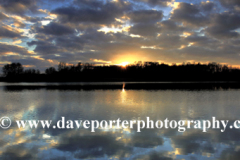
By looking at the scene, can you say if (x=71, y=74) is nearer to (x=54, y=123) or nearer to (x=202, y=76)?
(x=202, y=76)

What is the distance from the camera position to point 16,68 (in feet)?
540

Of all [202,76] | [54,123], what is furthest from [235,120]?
[202,76]

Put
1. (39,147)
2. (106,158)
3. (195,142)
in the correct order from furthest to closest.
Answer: (195,142), (39,147), (106,158)

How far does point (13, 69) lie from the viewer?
163000 millimetres

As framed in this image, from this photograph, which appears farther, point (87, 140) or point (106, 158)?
point (87, 140)

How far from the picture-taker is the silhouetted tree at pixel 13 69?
526 feet

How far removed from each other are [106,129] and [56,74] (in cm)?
17261

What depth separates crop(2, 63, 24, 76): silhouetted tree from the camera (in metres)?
160

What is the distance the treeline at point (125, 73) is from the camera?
543ft

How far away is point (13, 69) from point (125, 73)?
9320 centimetres

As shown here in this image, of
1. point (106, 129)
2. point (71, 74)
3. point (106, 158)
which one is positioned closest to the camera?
point (106, 158)

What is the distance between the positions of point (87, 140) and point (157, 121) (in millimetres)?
6272

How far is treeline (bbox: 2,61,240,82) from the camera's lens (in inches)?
6511

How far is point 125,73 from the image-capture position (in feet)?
597
